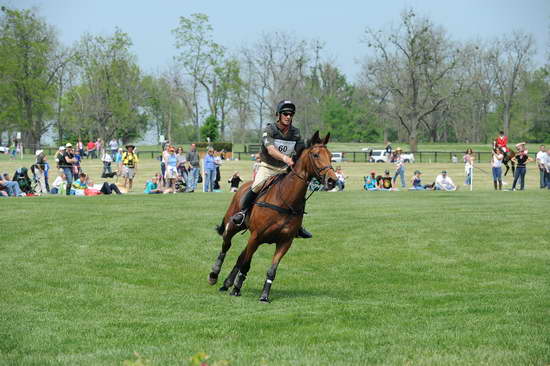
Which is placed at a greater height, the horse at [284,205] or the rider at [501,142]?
the rider at [501,142]

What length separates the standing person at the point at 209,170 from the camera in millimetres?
36812

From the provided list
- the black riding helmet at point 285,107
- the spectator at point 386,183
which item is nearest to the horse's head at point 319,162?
the black riding helmet at point 285,107

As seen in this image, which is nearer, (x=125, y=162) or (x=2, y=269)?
(x=2, y=269)

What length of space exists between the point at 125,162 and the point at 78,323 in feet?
89.9

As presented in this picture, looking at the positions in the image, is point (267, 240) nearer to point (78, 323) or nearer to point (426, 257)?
point (78, 323)

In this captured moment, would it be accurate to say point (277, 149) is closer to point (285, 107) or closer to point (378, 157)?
point (285, 107)

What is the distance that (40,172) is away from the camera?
116ft

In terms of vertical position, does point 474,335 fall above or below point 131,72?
below

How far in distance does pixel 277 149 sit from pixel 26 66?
85595 millimetres

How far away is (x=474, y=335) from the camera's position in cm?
799

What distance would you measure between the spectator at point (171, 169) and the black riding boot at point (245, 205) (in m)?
23.4

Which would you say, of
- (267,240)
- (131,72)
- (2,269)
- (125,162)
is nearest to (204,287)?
(267,240)

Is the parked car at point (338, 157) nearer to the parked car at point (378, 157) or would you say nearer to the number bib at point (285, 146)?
the parked car at point (378, 157)

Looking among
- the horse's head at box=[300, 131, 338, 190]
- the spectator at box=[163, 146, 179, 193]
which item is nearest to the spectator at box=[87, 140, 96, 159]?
the spectator at box=[163, 146, 179, 193]
